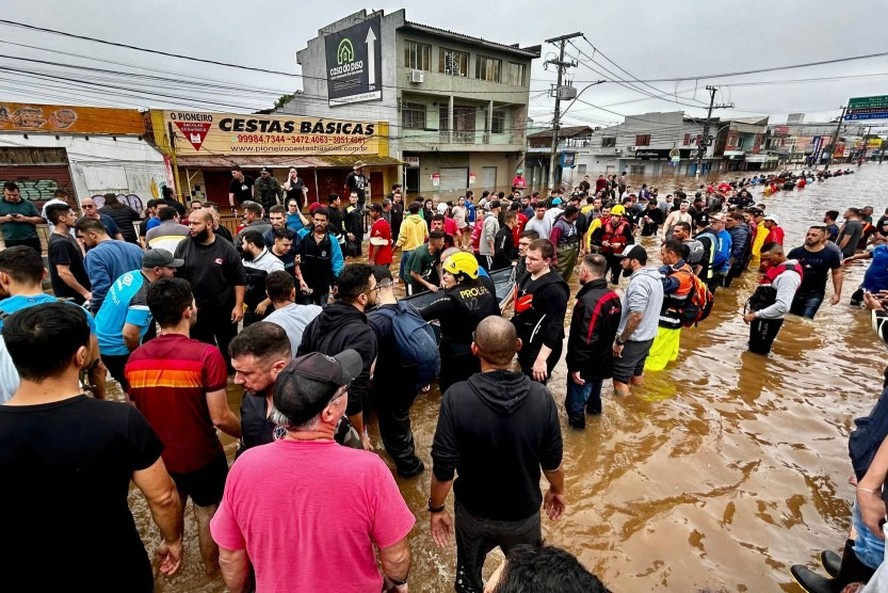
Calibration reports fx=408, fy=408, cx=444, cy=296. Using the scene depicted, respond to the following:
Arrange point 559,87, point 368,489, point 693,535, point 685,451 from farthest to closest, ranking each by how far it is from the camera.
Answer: point 559,87 < point 685,451 < point 693,535 < point 368,489

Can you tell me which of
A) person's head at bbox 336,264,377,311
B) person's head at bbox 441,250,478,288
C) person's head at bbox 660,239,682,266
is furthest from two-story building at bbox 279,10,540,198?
person's head at bbox 336,264,377,311

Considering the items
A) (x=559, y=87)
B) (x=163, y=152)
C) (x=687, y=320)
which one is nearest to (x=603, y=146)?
(x=559, y=87)

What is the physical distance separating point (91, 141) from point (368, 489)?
2018 cm

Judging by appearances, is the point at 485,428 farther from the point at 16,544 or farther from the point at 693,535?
the point at 693,535

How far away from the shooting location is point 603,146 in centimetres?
5672

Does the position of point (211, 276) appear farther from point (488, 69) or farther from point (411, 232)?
point (488, 69)

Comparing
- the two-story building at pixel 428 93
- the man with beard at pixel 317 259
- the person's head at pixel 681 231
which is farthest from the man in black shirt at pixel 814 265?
the two-story building at pixel 428 93

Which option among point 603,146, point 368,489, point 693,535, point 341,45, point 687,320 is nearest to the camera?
point 368,489

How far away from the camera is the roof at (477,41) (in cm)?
2302

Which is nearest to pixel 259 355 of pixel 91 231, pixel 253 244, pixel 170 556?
pixel 170 556

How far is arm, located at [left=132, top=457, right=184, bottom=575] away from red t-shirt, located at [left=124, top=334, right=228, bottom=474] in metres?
0.42

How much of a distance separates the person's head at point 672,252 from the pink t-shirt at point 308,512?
439 cm

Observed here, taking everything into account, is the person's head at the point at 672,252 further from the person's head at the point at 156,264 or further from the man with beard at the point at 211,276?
the person's head at the point at 156,264

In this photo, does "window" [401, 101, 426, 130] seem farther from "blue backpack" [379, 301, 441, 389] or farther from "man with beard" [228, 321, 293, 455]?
"man with beard" [228, 321, 293, 455]
